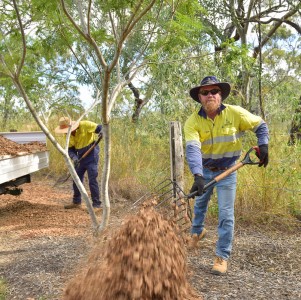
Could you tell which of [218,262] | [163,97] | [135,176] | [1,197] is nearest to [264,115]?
[163,97]

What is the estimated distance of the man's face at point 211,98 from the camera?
387cm

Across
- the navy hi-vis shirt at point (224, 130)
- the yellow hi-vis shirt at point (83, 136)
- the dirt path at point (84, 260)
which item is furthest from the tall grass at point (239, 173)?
the navy hi-vis shirt at point (224, 130)

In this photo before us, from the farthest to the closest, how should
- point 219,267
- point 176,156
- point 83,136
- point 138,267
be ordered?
point 83,136, point 176,156, point 219,267, point 138,267

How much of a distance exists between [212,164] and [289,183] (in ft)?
6.27

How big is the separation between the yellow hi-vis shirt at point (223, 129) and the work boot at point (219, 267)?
2.98ft

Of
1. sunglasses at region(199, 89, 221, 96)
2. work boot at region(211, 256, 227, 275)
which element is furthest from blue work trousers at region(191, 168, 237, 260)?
sunglasses at region(199, 89, 221, 96)

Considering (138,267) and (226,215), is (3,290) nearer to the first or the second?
(138,267)

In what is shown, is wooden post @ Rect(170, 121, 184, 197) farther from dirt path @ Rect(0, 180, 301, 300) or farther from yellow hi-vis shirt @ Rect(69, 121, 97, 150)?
yellow hi-vis shirt @ Rect(69, 121, 97, 150)

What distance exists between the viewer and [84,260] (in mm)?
3094

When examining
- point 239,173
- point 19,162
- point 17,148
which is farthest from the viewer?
point 17,148

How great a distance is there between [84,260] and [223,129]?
68.7 inches

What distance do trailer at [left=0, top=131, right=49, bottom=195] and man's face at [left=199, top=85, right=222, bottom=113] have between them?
9.39 ft

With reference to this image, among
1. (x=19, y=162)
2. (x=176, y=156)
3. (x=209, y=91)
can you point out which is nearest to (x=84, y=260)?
(x=209, y=91)

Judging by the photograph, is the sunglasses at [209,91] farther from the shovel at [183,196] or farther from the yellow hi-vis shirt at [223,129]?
the shovel at [183,196]
